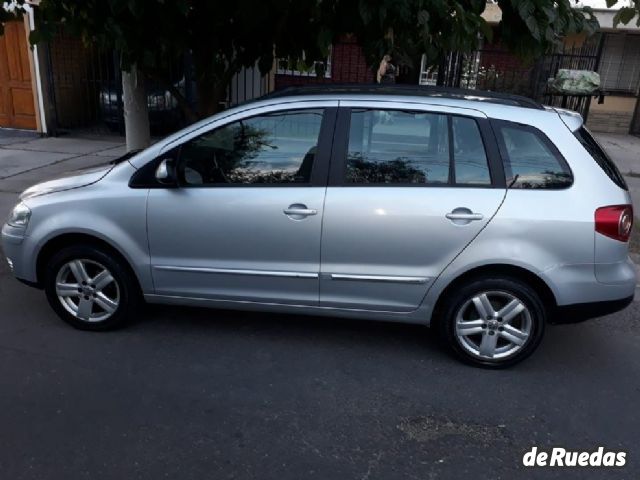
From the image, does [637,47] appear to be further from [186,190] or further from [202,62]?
[186,190]

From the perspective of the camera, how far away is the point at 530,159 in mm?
3402

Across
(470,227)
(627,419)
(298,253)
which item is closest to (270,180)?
(298,253)

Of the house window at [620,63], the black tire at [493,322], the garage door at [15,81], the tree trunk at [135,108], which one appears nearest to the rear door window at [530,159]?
the black tire at [493,322]

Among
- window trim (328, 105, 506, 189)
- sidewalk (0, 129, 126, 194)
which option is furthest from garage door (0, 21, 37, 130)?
window trim (328, 105, 506, 189)

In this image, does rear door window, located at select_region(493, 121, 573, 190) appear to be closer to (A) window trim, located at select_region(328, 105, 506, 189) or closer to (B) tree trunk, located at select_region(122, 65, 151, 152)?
(A) window trim, located at select_region(328, 105, 506, 189)

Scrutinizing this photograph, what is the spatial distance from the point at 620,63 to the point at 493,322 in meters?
13.1

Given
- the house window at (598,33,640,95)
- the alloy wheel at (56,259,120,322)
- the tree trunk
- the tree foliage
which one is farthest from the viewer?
the house window at (598,33,640,95)

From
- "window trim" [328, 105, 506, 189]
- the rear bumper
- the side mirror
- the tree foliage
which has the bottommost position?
the rear bumper

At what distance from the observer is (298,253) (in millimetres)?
3531

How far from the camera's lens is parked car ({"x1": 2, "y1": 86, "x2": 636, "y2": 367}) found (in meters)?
3.34

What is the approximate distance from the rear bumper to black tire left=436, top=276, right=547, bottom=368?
103 millimetres

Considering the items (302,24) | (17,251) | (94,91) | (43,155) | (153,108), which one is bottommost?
(43,155)

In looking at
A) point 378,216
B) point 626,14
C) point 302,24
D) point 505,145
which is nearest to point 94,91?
point 302,24

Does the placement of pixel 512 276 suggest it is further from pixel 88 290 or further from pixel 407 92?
pixel 88 290
